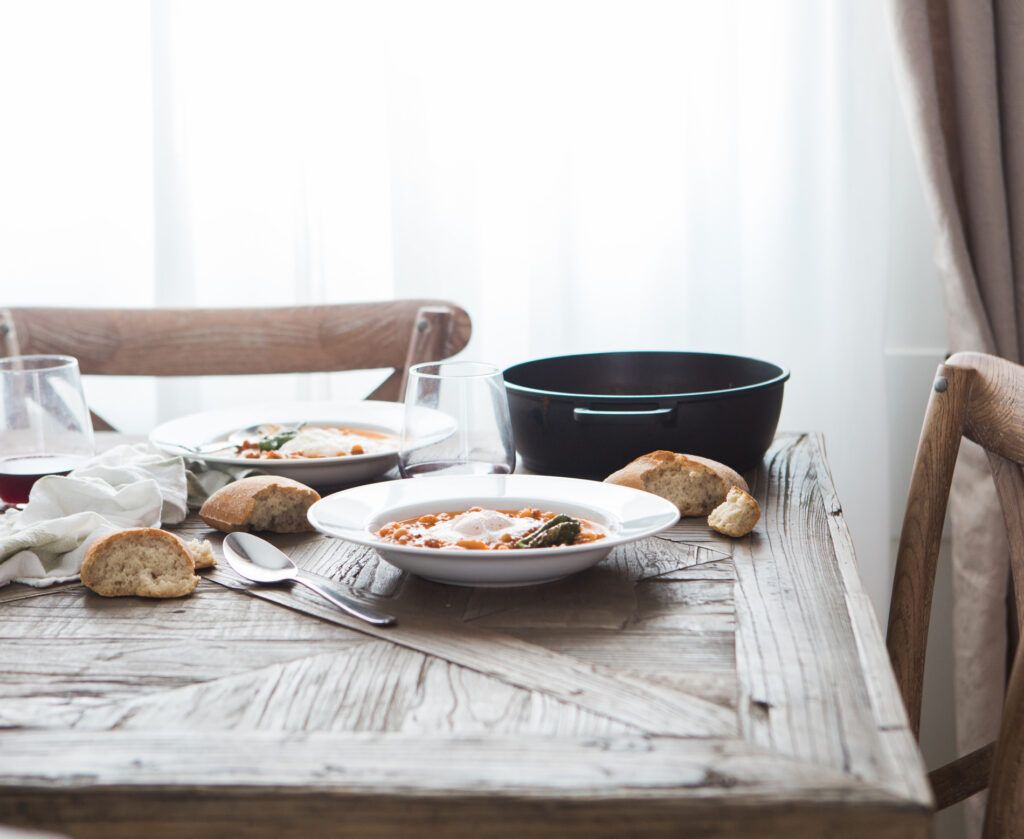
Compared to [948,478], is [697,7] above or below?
above

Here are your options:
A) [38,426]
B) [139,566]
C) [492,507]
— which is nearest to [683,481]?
[492,507]

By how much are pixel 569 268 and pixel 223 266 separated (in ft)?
2.38

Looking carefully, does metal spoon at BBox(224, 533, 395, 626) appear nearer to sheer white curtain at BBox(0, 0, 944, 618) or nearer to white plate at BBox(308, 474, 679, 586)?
white plate at BBox(308, 474, 679, 586)

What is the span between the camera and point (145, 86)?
2.18 meters

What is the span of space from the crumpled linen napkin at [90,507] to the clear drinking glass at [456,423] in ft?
0.75

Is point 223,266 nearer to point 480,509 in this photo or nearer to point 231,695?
point 480,509

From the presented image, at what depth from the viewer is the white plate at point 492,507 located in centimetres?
78

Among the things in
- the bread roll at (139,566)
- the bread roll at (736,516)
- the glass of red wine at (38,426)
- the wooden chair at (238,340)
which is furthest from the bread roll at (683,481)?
the wooden chair at (238,340)

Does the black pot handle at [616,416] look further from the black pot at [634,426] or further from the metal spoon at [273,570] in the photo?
the metal spoon at [273,570]

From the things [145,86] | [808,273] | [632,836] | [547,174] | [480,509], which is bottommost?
[632,836]

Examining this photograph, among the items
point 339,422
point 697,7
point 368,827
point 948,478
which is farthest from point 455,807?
point 697,7

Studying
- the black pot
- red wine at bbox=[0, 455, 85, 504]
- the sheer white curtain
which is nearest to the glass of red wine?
red wine at bbox=[0, 455, 85, 504]

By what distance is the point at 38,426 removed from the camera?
1031 mm

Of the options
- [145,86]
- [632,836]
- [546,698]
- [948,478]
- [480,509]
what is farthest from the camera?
[145,86]
